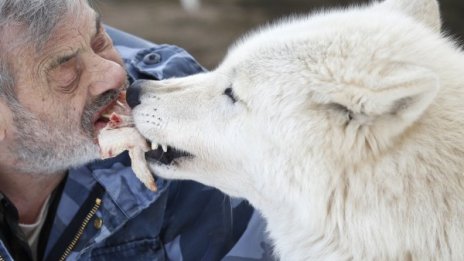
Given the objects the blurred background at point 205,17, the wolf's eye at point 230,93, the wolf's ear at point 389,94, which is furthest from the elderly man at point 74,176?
the blurred background at point 205,17

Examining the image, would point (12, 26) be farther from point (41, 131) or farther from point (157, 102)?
point (157, 102)

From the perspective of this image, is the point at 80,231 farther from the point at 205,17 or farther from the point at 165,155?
the point at 205,17

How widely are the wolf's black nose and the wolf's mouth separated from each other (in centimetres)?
19

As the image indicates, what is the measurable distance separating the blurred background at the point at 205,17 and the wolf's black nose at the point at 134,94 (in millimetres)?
4873

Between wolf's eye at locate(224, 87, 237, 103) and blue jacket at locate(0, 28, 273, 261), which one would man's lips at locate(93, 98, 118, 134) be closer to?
blue jacket at locate(0, 28, 273, 261)

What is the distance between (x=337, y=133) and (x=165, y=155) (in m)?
0.72

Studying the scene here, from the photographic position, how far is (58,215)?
9.14ft

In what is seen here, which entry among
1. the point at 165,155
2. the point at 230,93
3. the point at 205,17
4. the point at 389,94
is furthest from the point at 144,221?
the point at 205,17

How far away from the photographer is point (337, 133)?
207 centimetres

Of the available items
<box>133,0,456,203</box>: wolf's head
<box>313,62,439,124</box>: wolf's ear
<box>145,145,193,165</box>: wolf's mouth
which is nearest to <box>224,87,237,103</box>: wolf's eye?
<box>133,0,456,203</box>: wolf's head

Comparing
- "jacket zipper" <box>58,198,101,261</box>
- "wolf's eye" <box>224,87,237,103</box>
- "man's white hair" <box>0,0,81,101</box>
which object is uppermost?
"man's white hair" <box>0,0,81,101</box>

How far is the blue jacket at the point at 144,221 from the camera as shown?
2721mm

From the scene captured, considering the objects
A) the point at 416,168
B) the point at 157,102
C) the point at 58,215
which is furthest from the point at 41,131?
the point at 416,168

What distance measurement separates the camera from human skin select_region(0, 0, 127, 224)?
2.63 metres
